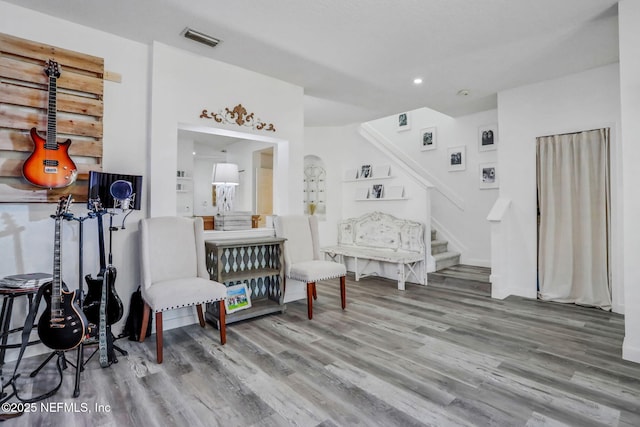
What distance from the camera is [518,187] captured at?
4242 millimetres

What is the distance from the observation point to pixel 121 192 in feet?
8.50

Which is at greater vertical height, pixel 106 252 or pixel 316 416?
pixel 106 252

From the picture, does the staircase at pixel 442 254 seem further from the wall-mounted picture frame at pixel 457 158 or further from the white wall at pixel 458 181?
the wall-mounted picture frame at pixel 457 158

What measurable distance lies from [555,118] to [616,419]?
11.0ft

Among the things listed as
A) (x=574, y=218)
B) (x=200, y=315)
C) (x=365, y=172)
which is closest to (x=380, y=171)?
(x=365, y=172)

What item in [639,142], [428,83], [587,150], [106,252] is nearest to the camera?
[639,142]

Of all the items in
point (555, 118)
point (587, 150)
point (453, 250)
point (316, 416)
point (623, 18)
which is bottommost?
point (316, 416)

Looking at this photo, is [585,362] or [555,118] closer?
[585,362]

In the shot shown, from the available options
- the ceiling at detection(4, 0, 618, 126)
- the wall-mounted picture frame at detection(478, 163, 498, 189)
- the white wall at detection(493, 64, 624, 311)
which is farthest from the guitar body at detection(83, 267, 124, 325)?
the wall-mounted picture frame at detection(478, 163, 498, 189)

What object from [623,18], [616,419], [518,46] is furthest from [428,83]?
[616,419]

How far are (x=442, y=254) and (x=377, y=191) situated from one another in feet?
5.66

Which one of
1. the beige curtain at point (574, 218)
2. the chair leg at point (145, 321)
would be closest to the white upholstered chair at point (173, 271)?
the chair leg at point (145, 321)

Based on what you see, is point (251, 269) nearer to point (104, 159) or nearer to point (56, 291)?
point (104, 159)

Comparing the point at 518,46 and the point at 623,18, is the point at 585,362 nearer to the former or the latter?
the point at 623,18
